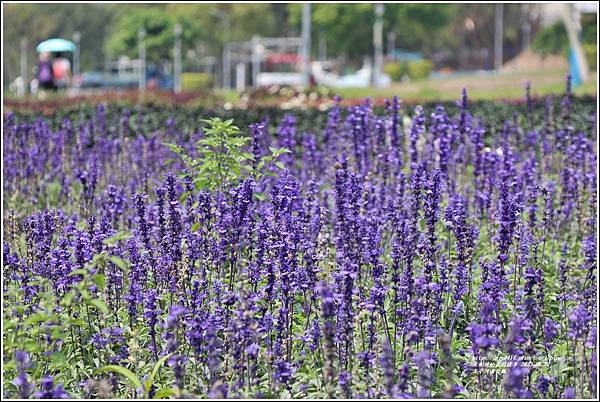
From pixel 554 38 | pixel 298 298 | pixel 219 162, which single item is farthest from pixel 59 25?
pixel 298 298

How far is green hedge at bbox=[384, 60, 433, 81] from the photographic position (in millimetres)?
62031

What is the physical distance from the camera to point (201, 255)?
621 cm

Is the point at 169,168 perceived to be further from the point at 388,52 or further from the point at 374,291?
the point at 388,52

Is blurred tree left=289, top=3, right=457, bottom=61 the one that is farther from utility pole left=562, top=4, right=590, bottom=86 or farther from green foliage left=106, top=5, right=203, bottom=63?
utility pole left=562, top=4, right=590, bottom=86

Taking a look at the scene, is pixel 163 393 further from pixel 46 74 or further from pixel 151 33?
pixel 151 33

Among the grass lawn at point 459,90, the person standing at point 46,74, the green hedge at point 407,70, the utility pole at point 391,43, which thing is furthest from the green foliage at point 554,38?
the person standing at point 46,74

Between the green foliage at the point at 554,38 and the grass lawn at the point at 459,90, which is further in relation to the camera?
the green foliage at the point at 554,38

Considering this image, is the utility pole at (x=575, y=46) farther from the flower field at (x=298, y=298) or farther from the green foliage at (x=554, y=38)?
the flower field at (x=298, y=298)

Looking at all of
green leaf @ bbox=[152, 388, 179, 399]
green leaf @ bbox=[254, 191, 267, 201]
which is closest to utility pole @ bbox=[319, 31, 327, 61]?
green leaf @ bbox=[254, 191, 267, 201]

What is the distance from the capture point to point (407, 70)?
63.7 meters

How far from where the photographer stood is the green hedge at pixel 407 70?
6203cm

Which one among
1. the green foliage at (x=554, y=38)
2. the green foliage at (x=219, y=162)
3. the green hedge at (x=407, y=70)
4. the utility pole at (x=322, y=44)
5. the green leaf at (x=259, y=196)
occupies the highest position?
the green foliage at (x=219, y=162)

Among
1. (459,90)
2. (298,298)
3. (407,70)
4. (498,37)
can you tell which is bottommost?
(407,70)

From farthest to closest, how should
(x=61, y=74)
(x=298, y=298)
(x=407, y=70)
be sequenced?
Result: 1. (x=407, y=70)
2. (x=61, y=74)
3. (x=298, y=298)
